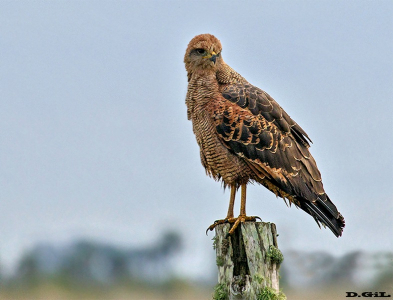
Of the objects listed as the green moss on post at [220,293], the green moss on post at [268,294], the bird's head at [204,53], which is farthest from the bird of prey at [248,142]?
the green moss on post at [268,294]

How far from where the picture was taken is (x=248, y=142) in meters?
6.43

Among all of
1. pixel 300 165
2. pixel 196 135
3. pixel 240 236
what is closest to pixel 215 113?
pixel 196 135

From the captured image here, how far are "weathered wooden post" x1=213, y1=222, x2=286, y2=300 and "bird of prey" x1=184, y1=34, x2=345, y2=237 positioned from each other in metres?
0.50

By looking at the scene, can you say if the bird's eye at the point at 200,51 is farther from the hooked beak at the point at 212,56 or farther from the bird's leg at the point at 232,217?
A: the bird's leg at the point at 232,217

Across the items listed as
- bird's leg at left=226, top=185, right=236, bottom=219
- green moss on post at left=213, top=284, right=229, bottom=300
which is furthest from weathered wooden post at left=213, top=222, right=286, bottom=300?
bird's leg at left=226, top=185, right=236, bottom=219

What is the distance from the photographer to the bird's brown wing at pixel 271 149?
6414 mm

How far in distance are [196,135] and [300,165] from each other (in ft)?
4.89

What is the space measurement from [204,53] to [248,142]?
154 cm

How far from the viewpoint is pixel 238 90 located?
6812 millimetres

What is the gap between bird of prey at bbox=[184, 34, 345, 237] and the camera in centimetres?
642

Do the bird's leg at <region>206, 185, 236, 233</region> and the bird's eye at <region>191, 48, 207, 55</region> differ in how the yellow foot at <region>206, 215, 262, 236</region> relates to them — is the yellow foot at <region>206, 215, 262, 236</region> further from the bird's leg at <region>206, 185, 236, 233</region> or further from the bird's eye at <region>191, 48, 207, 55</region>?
the bird's eye at <region>191, 48, 207, 55</region>

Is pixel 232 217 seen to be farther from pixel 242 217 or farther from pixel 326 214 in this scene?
pixel 326 214

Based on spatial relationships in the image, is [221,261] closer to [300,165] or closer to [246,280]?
[246,280]

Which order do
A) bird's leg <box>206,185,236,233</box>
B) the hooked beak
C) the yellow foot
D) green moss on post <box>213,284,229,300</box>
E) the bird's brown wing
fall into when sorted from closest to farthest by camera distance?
green moss on post <box>213,284,229,300</box>, the yellow foot, bird's leg <box>206,185,236,233</box>, the bird's brown wing, the hooked beak
